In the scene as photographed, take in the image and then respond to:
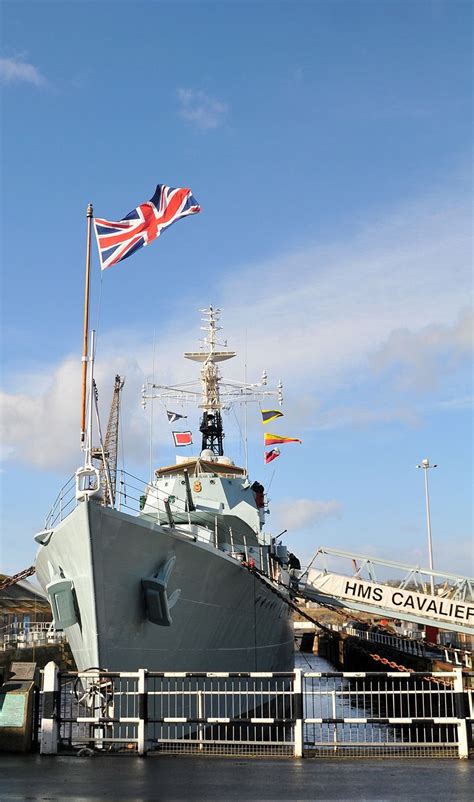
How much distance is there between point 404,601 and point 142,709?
1318 centimetres

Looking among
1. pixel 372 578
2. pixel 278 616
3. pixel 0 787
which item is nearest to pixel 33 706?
pixel 0 787

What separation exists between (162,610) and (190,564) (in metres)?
1.59

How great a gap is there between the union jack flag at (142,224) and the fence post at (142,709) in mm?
7931

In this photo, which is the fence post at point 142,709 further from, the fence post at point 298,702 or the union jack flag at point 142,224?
the union jack flag at point 142,224

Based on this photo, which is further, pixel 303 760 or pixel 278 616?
pixel 278 616

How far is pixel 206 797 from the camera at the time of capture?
7.03 meters

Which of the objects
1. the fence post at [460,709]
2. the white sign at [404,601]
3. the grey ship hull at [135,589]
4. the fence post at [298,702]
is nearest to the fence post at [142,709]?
the fence post at [298,702]

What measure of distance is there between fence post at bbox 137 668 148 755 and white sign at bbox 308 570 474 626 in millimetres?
12643

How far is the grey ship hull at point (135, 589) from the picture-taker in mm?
12414

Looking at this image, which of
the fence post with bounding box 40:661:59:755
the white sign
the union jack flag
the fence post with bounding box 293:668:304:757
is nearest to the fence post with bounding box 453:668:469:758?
the fence post with bounding box 293:668:304:757

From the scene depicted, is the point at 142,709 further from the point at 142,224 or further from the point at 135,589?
the point at 142,224

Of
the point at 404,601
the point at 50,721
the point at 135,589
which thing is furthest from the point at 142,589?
the point at 404,601

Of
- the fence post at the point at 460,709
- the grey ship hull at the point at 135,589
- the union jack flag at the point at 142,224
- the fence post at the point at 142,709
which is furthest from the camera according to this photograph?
the union jack flag at the point at 142,224

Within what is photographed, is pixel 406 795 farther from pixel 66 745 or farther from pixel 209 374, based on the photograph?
A: pixel 209 374
